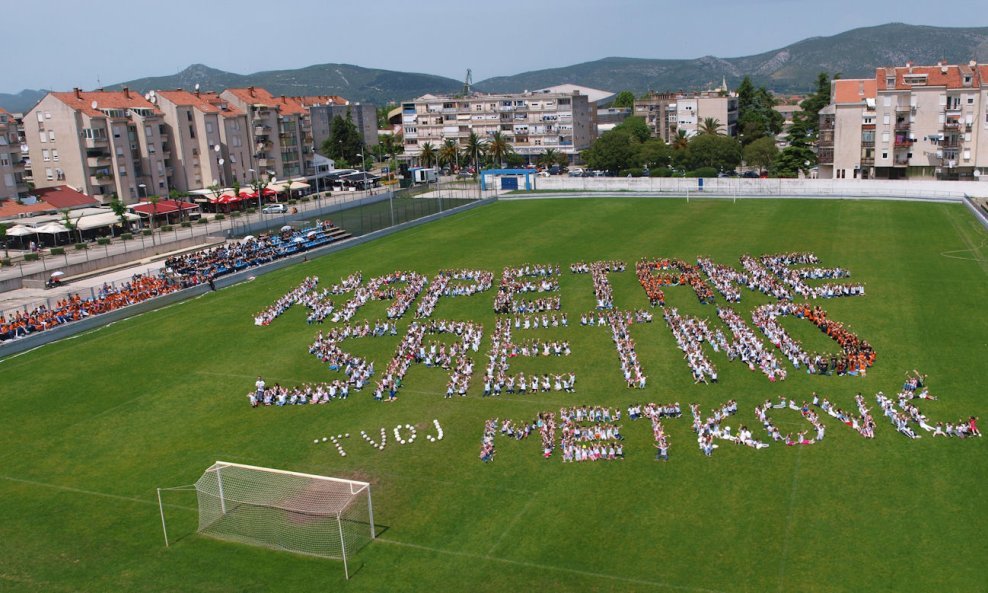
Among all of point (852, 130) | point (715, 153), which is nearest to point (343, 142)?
point (715, 153)

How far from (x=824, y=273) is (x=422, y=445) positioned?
31.3m

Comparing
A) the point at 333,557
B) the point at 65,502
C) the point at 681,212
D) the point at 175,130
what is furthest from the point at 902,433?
the point at 175,130

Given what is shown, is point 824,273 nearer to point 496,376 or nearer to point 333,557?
point 496,376

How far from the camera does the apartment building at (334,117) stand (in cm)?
14938

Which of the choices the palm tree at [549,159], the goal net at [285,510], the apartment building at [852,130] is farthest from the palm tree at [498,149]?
the goal net at [285,510]

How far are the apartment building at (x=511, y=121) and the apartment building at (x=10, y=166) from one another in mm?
67694

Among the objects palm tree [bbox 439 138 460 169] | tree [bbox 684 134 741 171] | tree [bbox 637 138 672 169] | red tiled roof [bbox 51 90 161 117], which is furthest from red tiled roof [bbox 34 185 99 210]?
tree [bbox 684 134 741 171]

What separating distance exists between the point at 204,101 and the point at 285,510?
8755cm

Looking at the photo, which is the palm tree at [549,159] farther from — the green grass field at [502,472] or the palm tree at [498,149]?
the green grass field at [502,472]

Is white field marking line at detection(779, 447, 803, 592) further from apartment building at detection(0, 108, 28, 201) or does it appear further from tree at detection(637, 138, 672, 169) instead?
tree at detection(637, 138, 672, 169)

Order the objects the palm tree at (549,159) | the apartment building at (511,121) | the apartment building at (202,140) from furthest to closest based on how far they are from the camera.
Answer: the apartment building at (511,121), the palm tree at (549,159), the apartment building at (202,140)

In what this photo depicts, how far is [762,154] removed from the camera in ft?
379

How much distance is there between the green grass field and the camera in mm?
21297

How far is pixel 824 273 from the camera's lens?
49.6 metres
